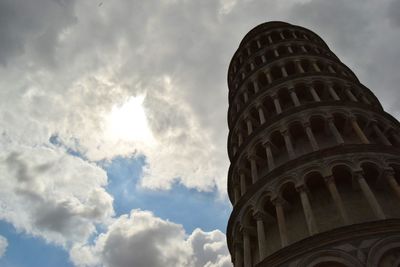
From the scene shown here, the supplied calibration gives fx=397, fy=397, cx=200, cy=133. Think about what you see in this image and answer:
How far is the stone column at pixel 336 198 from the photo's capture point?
576 inches

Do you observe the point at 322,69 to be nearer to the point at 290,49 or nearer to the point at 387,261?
the point at 290,49

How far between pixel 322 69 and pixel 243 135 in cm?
774

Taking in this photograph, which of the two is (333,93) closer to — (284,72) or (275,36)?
(284,72)

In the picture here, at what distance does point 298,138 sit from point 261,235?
664cm

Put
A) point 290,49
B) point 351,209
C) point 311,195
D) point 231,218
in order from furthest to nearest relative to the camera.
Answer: point 290,49 → point 231,218 → point 311,195 → point 351,209

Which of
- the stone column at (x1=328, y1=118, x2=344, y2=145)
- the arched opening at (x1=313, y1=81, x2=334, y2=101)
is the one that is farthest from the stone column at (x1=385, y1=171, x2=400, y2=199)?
the arched opening at (x1=313, y1=81, x2=334, y2=101)

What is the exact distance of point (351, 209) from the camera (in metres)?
15.9

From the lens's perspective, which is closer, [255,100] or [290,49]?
[255,100]

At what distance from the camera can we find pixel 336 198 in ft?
50.9

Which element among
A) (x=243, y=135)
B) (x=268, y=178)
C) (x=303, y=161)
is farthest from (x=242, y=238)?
(x=243, y=135)

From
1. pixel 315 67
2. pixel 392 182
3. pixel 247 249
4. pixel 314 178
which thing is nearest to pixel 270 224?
pixel 247 249

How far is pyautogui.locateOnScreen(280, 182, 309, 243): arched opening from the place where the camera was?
53.2ft

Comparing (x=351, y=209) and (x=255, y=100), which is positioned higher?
(x=255, y=100)

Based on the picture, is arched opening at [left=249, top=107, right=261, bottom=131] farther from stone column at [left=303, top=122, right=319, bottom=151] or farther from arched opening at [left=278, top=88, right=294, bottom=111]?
stone column at [left=303, top=122, right=319, bottom=151]
